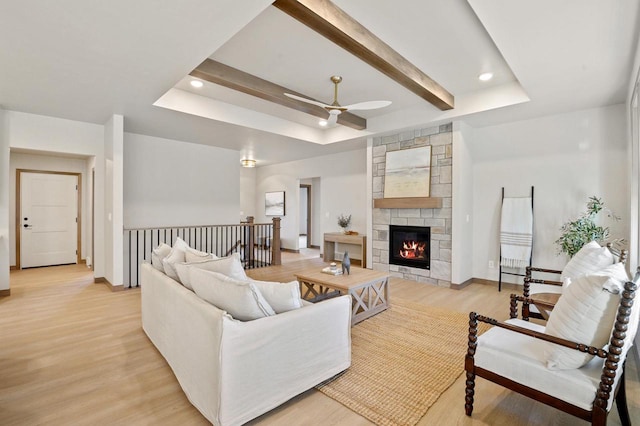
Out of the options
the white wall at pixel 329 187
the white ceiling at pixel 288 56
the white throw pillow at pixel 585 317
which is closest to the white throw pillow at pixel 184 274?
the white ceiling at pixel 288 56

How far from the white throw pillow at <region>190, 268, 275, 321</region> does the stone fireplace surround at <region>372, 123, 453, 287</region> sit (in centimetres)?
398

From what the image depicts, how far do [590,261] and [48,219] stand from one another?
28.5 ft

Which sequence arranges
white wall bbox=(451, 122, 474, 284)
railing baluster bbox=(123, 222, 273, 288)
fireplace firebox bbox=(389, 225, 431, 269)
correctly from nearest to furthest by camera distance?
white wall bbox=(451, 122, 474, 284) < fireplace firebox bbox=(389, 225, 431, 269) < railing baluster bbox=(123, 222, 273, 288)

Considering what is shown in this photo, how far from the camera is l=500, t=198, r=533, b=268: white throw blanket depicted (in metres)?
4.84

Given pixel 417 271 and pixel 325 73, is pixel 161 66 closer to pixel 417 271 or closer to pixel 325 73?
pixel 325 73

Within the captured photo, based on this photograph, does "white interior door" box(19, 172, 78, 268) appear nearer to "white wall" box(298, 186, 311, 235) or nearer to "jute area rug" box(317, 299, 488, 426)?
"white wall" box(298, 186, 311, 235)

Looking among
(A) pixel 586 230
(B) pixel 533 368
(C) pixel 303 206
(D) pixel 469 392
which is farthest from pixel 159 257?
(C) pixel 303 206

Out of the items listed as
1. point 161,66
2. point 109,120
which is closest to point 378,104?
point 161,66

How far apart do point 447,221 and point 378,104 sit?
8.34 ft

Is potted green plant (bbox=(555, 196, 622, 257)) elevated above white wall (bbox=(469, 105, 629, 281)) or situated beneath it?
situated beneath

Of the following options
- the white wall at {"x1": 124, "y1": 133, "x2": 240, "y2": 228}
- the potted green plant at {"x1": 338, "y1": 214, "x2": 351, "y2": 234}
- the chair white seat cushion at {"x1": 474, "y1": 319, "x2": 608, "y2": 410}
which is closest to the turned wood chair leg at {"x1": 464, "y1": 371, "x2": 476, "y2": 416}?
the chair white seat cushion at {"x1": 474, "y1": 319, "x2": 608, "y2": 410}

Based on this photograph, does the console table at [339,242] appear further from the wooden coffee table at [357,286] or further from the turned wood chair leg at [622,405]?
the turned wood chair leg at [622,405]

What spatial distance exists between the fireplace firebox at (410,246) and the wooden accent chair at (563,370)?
3.48m

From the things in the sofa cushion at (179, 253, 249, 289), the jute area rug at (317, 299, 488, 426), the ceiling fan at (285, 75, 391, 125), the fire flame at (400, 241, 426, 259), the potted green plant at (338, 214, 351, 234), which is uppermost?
the ceiling fan at (285, 75, 391, 125)
